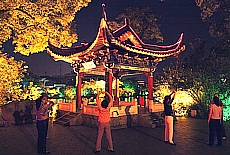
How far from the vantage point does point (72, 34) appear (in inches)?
514

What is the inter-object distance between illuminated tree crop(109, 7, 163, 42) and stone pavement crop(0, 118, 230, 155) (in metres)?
14.0

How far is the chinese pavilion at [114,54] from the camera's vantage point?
12027 millimetres

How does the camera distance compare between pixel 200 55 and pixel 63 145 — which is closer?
pixel 63 145

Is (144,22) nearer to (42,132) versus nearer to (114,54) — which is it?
Result: (114,54)

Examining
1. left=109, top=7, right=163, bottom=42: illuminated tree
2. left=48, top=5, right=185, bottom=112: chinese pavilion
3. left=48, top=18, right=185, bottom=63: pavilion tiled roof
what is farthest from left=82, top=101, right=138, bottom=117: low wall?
left=109, top=7, right=163, bottom=42: illuminated tree

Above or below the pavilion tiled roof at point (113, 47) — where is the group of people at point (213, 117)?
below

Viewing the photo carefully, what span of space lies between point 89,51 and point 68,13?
7.48ft

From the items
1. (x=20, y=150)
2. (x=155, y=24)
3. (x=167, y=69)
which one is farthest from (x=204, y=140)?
(x=155, y=24)

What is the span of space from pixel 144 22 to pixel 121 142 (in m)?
17.3

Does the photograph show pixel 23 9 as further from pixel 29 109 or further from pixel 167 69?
pixel 167 69

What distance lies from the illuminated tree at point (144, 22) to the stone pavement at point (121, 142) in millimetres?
14004

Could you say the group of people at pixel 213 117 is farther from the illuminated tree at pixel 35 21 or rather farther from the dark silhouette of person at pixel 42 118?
the illuminated tree at pixel 35 21

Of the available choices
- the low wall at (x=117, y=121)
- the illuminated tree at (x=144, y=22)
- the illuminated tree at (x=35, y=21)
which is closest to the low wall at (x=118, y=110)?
the low wall at (x=117, y=121)

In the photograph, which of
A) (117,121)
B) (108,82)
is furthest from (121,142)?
(108,82)
